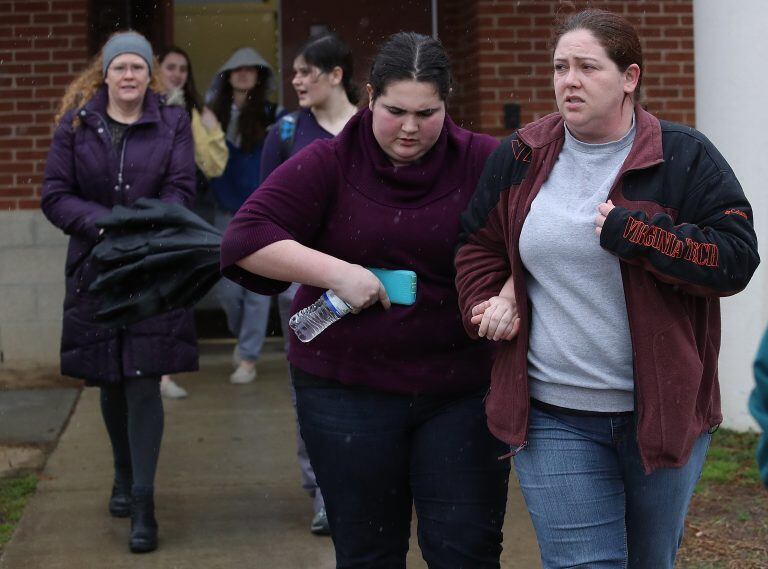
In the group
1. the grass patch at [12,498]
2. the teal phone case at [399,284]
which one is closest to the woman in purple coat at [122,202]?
the grass patch at [12,498]

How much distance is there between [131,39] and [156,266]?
1.45 meters

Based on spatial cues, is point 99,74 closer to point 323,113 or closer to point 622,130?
point 323,113

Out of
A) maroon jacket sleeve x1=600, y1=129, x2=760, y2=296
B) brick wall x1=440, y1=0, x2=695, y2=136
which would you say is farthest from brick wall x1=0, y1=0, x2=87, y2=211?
maroon jacket sleeve x1=600, y1=129, x2=760, y2=296

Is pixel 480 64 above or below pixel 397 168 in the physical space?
above

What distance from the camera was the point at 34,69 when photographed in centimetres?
870

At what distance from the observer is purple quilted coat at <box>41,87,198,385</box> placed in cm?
543

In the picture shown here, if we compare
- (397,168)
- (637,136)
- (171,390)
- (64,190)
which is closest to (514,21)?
(171,390)

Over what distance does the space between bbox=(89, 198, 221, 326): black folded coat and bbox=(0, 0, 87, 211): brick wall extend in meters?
4.04

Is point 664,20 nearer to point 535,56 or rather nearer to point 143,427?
point 535,56

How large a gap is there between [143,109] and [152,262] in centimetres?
124

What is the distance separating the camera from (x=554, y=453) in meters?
3.35

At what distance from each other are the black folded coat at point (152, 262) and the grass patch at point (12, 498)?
54.5 inches

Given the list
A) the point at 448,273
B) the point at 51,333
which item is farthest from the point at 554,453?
the point at 51,333

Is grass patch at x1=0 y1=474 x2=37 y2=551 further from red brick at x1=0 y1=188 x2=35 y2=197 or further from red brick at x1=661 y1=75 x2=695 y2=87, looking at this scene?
red brick at x1=661 y1=75 x2=695 y2=87
